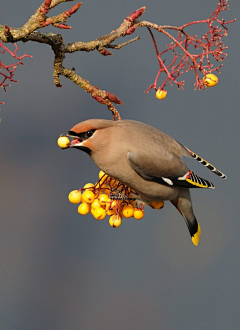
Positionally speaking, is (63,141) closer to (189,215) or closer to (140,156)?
(140,156)

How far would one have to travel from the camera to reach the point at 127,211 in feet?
8.05

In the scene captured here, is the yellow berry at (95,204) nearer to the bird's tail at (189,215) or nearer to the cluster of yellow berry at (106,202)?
the cluster of yellow berry at (106,202)

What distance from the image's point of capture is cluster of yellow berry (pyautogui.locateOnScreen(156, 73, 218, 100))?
7.44 feet

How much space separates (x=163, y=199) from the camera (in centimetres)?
257

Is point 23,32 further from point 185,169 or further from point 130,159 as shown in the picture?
point 185,169

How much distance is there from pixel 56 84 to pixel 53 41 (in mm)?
254

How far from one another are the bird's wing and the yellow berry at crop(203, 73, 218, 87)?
39 centimetres

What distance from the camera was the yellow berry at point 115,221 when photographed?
7.85 feet

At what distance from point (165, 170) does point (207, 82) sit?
0.47 metres

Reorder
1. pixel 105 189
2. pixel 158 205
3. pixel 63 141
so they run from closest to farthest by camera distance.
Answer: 1. pixel 63 141
2. pixel 105 189
3. pixel 158 205

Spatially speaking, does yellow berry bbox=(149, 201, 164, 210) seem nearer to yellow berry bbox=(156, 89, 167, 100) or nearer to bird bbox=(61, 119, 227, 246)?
bird bbox=(61, 119, 227, 246)

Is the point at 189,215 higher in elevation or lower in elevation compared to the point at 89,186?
higher

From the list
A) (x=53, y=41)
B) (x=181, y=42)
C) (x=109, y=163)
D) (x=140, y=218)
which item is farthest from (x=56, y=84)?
(x=140, y=218)

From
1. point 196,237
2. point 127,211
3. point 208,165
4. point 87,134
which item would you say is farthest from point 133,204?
point 196,237
